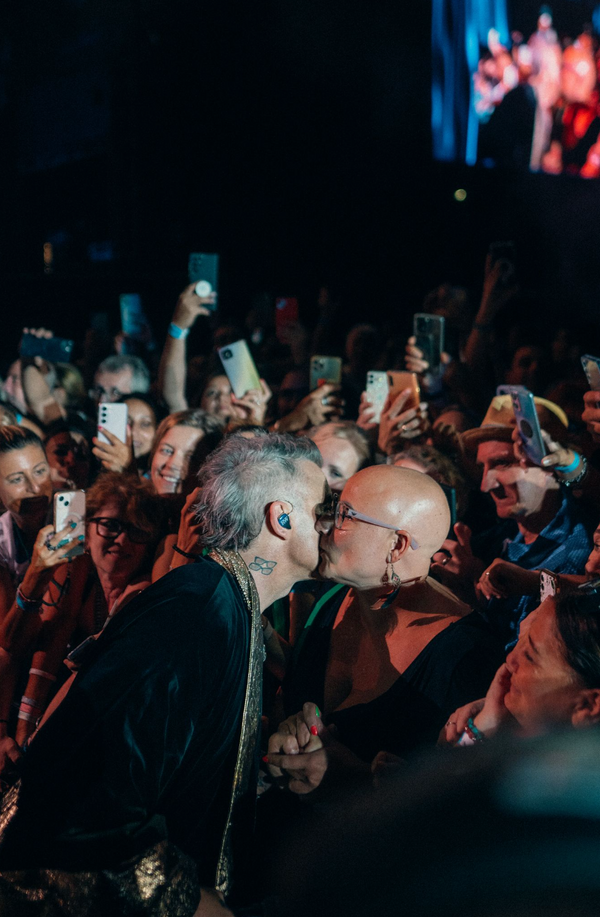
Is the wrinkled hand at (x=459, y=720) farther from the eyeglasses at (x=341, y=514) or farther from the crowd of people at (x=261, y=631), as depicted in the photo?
the eyeglasses at (x=341, y=514)

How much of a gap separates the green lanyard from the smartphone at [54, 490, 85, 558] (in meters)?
0.96

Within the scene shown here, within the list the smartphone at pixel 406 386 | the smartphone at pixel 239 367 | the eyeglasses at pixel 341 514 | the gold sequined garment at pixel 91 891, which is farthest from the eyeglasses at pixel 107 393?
the gold sequined garment at pixel 91 891

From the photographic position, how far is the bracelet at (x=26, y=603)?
9.78 ft

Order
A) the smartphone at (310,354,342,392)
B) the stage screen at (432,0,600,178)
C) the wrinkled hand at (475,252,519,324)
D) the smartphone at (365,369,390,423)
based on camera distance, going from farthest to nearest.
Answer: the stage screen at (432,0,600,178) → the wrinkled hand at (475,252,519,324) → the smartphone at (310,354,342,392) → the smartphone at (365,369,390,423)

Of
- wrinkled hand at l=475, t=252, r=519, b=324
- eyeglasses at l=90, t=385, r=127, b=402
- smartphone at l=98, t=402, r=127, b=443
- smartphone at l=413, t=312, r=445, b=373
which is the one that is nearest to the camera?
smartphone at l=98, t=402, r=127, b=443

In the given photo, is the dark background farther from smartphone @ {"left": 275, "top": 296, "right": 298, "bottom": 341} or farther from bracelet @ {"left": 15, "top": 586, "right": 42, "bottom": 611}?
bracelet @ {"left": 15, "top": 586, "right": 42, "bottom": 611}

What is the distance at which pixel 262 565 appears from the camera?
1970mm

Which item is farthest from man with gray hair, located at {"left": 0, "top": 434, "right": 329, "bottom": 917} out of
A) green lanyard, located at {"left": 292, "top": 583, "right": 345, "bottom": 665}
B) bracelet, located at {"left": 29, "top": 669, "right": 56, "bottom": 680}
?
bracelet, located at {"left": 29, "top": 669, "right": 56, "bottom": 680}

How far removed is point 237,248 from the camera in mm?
9875

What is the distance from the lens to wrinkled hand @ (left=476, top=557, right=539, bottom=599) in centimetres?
229

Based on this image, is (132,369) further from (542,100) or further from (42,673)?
(542,100)

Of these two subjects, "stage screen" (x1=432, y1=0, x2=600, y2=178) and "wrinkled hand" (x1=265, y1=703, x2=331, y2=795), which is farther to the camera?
"stage screen" (x1=432, y1=0, x2=600, y2=178)

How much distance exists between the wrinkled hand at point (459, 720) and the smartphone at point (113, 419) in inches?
99.7

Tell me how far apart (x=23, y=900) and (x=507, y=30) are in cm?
1075
